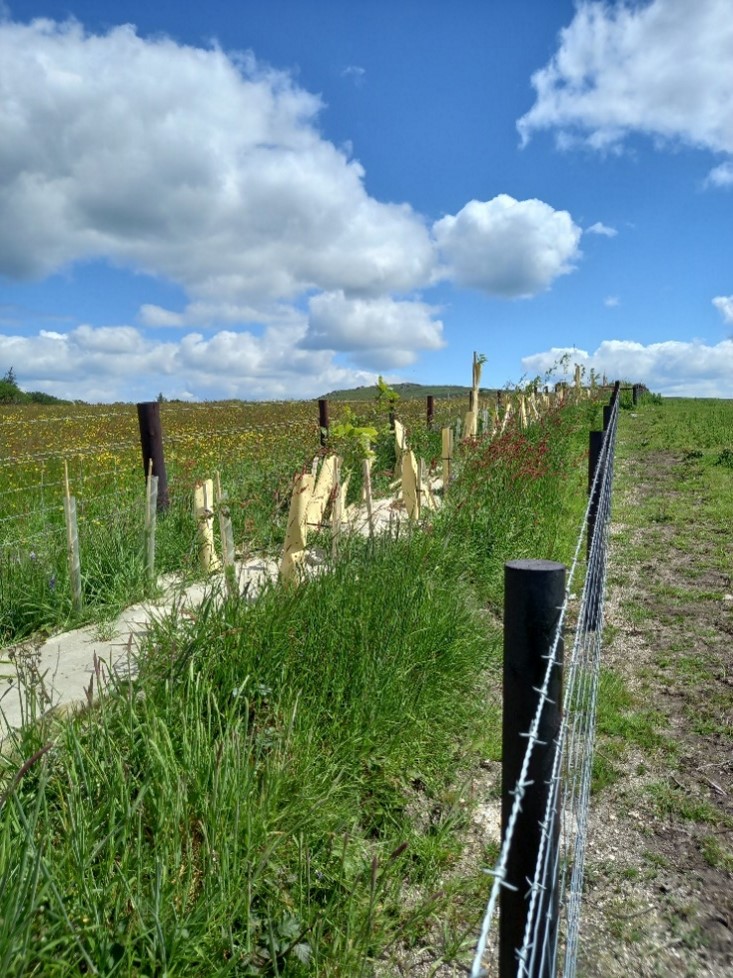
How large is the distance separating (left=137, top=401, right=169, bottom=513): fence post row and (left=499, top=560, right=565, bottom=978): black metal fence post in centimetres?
539

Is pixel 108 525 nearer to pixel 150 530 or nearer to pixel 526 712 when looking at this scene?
pixel 150 530

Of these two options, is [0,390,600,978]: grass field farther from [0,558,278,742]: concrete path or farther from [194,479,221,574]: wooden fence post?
[194,479,221,574]: wooden fence post

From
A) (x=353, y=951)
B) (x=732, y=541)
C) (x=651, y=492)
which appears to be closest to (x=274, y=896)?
(x=353, y=951)

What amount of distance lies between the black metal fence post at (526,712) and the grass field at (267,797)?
0.28 meters

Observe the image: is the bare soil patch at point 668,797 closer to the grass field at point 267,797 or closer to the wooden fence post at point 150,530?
the grass field at point 267,797

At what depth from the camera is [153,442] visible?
665 cm

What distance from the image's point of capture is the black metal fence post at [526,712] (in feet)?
5.05

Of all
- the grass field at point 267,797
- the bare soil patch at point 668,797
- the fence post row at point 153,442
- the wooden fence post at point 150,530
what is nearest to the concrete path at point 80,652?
the wooden fence post at point 150,530

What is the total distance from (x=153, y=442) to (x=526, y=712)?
5.68m

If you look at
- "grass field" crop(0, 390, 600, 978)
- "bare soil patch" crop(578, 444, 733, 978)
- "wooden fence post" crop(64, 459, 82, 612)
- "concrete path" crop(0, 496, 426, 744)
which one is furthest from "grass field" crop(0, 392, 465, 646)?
"bare soil patch" crop(578, 444, 733, 978)

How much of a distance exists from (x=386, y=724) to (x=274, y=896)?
0.97m

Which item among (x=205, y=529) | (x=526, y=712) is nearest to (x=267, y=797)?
(x=526, y=712)

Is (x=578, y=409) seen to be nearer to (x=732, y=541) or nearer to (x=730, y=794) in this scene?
(x=732, y=541)

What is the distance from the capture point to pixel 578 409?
20.0 metres
